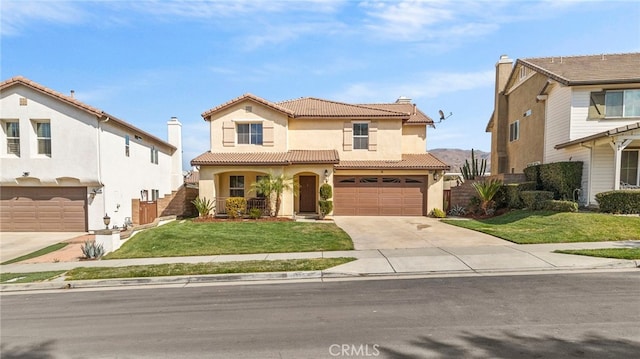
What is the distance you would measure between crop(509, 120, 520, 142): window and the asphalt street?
17.4 m

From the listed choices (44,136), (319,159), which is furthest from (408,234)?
(44,136)

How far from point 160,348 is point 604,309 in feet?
21.9

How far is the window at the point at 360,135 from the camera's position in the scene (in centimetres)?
2022

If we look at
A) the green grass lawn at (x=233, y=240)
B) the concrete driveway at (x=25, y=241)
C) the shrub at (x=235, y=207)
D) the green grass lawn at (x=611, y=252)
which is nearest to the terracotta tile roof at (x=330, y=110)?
the shrub at (x=235, y=207)

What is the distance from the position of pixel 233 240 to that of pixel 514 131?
68.6 ft

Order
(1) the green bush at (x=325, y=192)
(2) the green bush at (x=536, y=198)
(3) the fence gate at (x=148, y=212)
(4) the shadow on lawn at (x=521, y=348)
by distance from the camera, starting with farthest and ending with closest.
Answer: (3) the fence gate at (x=148, y=212) → (1) the green bush at (x=325, y=192) → (2) the green bush at (x=536, y=198) → (4) the shadow on lawn at (x=521, y=348)

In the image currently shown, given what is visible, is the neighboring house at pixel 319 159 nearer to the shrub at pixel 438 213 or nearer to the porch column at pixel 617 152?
the shrub at pixel 438 213

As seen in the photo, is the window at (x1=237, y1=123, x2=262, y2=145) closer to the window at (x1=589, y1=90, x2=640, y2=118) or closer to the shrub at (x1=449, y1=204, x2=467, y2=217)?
the shrub at (x1=449, y1=204, x2=467, y2=217)

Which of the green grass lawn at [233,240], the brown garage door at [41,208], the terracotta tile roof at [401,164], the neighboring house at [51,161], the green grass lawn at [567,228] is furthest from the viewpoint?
the terracotta tile roof at [401,164]

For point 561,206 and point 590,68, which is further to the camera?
point 590,68

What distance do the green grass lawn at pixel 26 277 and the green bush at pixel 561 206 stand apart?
18.1m

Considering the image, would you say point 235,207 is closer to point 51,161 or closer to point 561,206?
point 51,161

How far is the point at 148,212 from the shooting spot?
1850 cm

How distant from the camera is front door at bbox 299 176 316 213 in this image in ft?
65.6
